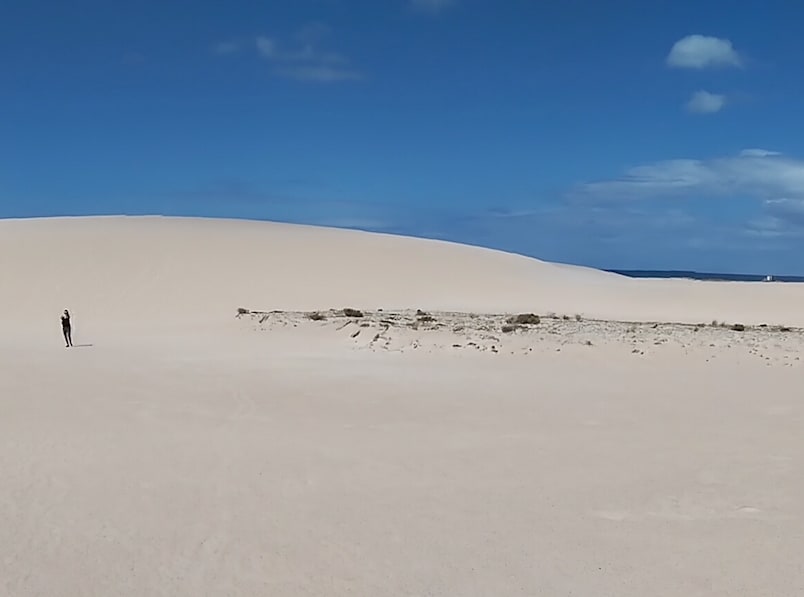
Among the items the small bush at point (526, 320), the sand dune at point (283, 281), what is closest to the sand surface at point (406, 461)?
the small bush at point (526, 320)

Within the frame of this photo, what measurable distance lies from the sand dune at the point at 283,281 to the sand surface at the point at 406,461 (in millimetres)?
11871

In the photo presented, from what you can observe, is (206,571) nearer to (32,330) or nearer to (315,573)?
(315,573)

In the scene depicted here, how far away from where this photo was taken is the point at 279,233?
179 ft

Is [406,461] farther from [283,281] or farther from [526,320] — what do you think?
[283,281]

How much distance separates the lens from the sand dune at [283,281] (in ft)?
112

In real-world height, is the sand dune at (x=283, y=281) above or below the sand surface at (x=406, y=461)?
above

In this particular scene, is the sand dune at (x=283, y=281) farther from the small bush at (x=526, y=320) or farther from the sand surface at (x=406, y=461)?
the sand surface at (x=406, y=461)

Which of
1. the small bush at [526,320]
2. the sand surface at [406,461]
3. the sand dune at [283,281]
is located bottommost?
the sand surface at [406,461]

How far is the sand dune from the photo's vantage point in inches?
1348

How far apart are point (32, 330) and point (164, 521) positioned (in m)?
25.0

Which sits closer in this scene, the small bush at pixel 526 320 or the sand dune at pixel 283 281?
the small bush at pixel 526 320

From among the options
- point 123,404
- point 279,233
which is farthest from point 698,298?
Answer: point 123,404

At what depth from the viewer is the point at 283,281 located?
4025cm

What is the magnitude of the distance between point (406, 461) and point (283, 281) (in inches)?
1291
